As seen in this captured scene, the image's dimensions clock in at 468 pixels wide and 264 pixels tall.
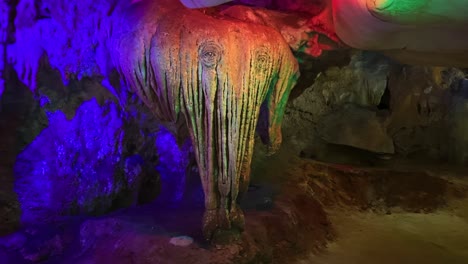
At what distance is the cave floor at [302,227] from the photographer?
3.88 meters

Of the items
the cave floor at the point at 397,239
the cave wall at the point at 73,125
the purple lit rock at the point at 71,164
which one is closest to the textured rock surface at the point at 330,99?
the cave wall at the point at 73,125

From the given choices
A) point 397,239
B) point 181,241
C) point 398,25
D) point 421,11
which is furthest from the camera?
point 397,239

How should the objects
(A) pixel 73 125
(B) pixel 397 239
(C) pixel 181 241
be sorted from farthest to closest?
(A) pixel 73 125, (B) pixel 397 239, (C) pixel 181 241

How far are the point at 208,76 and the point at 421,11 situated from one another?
177 cm

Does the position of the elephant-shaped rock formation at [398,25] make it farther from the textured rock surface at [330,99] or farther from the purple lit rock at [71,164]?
the textured rock surface at [330,99]

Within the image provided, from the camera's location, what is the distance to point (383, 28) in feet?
12.3

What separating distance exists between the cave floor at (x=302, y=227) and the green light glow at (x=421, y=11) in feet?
7.77

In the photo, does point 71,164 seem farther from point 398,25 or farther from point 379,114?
point 379,114

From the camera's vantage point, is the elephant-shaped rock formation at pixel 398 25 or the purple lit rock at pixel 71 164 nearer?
the elephant-shaped rock formation at pixel 398 25

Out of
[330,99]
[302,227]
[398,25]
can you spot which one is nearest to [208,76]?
[398,25]

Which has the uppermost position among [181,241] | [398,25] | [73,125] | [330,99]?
[398,25]

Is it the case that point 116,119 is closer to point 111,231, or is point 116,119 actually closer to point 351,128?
point 111,231

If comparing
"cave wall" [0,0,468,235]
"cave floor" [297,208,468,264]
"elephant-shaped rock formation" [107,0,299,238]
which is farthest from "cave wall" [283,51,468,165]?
"elephant-shaped rock formation" [107,0,299,238]

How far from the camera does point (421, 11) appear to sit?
3.11 m
